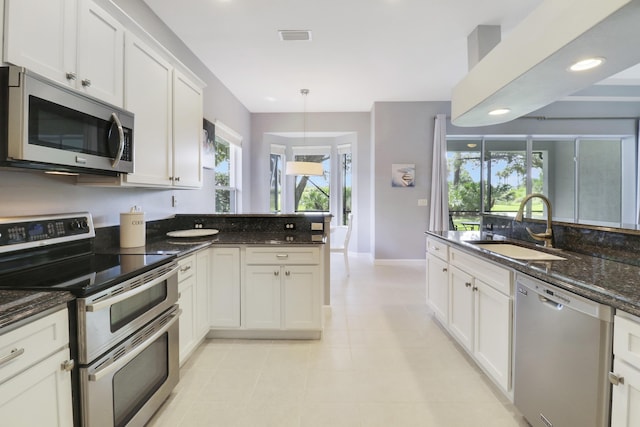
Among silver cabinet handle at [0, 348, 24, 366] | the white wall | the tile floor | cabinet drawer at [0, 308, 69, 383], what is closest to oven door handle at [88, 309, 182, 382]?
cabinet drawer at [0, 308, 69, 383]

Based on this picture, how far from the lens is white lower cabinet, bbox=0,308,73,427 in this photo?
0.88 meters

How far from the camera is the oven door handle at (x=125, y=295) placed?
3.78 ft

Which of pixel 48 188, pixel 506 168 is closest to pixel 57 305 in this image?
pixel 48 188

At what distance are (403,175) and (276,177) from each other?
2714mm

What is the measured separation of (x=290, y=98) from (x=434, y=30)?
278 centimetres

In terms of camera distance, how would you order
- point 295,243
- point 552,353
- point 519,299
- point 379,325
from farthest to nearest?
point 379,325
point 295,243
point 519,299
point 552,353

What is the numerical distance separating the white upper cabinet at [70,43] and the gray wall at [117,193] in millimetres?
208

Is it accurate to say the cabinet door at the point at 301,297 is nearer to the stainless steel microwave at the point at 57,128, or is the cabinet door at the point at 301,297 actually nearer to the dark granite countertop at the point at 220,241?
the dark granite countertop at the point at 220,241

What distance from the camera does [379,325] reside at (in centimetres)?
288

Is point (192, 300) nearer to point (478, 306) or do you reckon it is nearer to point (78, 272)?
point (78, 272)

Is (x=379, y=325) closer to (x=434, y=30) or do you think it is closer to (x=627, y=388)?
(x=627, y=388)

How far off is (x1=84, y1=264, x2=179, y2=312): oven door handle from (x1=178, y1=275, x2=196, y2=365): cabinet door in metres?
0.35

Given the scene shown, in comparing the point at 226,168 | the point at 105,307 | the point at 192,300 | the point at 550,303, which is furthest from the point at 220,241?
the point at 226,168

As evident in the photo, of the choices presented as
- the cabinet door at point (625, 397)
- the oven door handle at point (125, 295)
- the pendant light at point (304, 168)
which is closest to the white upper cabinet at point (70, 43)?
the oven door handle at point (125, 295)
